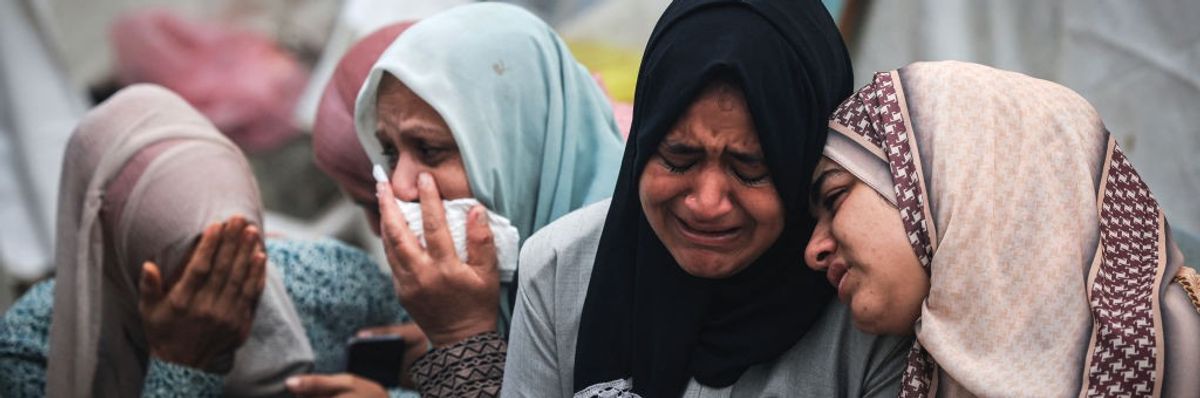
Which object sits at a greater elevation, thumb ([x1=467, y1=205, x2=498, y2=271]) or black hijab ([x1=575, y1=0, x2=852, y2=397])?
black hijab ([x1=575, y1=0, x2=852, y2=397])

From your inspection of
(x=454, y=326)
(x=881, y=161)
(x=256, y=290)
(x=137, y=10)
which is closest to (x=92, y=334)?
(x=256, y=290)

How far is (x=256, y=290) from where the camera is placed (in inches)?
110

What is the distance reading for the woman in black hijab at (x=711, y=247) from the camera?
196 cm

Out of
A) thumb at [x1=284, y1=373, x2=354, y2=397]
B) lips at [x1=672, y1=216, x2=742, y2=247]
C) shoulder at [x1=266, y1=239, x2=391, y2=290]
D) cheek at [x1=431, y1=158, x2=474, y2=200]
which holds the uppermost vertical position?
lips at [x1=672, y1=216, x2=742, y2=247]

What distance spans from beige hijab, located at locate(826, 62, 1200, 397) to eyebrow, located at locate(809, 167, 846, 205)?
108 mm

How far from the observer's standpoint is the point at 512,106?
269cm

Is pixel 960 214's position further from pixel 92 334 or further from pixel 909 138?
pixel 92 334

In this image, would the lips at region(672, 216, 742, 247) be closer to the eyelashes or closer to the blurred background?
the eyelashes

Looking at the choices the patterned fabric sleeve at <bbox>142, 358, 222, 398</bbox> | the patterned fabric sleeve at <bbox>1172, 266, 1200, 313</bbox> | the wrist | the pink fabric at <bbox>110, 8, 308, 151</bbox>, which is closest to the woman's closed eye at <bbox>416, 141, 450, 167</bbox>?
the wrist

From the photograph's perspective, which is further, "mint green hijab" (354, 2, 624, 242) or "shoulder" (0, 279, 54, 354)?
"shoulder" (0, 279, 54, 354)

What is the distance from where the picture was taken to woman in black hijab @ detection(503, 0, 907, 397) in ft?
6.44

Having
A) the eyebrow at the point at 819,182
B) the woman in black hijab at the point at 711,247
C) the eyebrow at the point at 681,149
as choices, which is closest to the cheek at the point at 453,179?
the woman in black hijab at the point at 711,247

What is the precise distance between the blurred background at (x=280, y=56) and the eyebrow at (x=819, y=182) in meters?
1.37

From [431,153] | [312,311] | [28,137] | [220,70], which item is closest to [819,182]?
[431,153]
